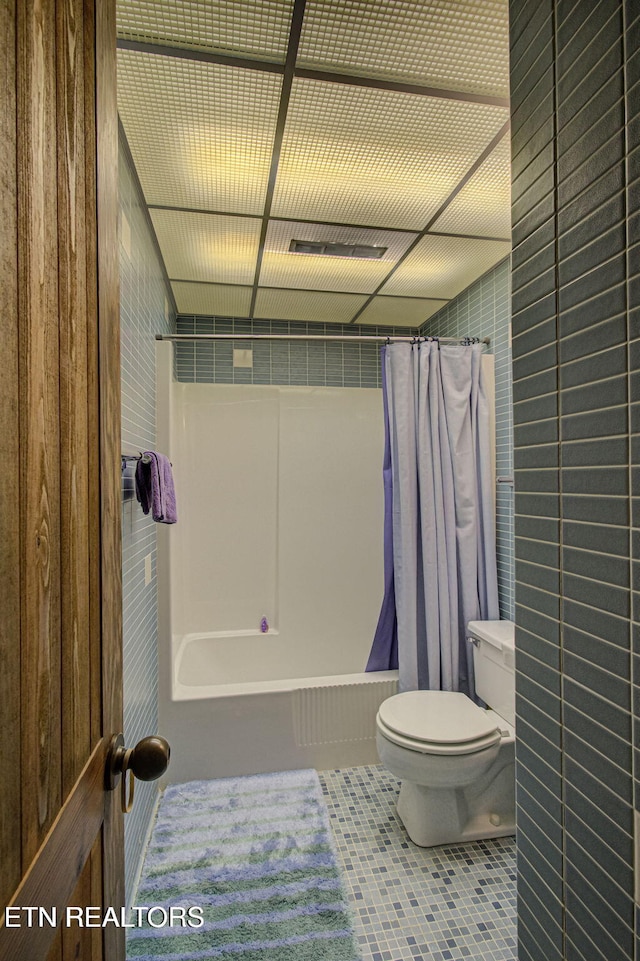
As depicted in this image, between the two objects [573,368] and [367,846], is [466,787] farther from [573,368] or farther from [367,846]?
[573,368]

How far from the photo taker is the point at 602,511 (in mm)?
650

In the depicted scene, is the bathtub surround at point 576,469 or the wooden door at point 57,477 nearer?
the wooden door at point 57,477

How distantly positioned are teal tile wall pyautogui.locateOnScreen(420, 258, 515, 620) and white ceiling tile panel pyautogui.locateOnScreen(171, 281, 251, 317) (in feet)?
4.17

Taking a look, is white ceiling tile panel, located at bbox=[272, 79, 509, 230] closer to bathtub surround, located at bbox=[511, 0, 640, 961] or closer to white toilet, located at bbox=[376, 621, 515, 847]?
bathtub surround, located at bbox=[511, 0, 640, 961]

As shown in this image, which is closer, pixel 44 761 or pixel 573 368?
pixel 44 761

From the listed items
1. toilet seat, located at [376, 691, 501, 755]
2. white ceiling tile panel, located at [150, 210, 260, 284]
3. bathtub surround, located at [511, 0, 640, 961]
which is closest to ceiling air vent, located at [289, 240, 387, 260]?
white ceiling tile panel, located at [150, 210, 260, 284]

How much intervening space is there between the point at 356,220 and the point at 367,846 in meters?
2.43

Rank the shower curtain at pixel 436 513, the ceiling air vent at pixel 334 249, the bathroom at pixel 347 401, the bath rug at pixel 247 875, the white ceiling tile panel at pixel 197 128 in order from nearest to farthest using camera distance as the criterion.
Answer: the bathroom at pixel 347 401 < the white ceiling tile panel at pixel 197 128 < the bath rug at pixel 247 875 < the ceiling air vent at pixel 334 249 < the shower curtain at pixel 436 513

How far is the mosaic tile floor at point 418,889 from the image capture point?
4.57 ft

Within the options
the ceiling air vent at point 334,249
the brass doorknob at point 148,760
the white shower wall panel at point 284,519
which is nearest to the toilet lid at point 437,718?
the white shower wall panel at point 284,519

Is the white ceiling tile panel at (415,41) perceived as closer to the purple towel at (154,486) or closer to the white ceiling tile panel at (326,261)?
the white ceiling tile panel at (326,261)

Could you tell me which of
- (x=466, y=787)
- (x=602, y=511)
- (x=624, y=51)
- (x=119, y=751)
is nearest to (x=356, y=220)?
(x=624, y=51)

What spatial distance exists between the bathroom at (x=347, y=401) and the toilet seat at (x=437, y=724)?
1.23ft

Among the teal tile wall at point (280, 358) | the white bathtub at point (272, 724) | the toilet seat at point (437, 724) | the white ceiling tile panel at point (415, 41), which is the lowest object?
the white bathtub at point (272, 724)
